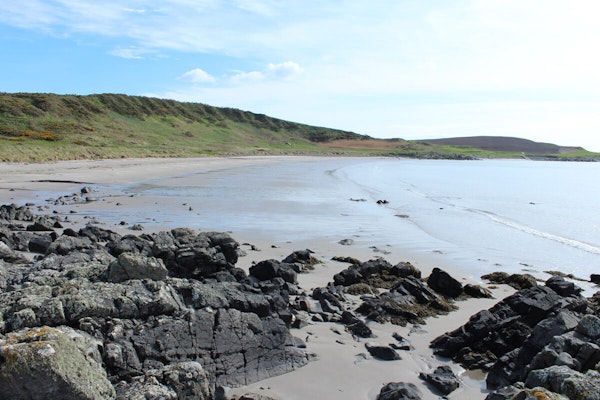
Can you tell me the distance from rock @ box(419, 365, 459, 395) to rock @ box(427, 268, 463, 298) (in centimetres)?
316

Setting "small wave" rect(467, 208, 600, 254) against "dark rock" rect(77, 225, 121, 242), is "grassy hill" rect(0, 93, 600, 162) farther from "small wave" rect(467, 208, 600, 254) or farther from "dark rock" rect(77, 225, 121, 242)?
"small wave" rect(467, 208, 600, 254)

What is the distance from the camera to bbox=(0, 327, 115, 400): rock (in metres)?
3.91

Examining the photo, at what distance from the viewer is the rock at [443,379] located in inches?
221

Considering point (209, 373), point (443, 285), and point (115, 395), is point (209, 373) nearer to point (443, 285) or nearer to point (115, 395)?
point (115, 395)

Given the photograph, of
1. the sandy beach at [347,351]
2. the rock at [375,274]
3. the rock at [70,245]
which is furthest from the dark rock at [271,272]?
the rock at [70,245]

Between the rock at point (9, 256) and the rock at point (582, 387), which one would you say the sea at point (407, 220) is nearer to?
the rock at point (9, 256)

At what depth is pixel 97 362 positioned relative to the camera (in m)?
4.45

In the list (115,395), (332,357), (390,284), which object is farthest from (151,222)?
(115,395)

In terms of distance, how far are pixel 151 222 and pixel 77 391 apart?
12.3 metres

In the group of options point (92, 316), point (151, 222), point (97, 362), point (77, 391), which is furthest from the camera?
point (151, 222)

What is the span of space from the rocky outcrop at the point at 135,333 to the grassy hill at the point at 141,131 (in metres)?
36.4

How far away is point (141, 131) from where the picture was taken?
77.7 metres

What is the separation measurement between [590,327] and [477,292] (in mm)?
3699

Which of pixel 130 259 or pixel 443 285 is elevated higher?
pixel 130 259
